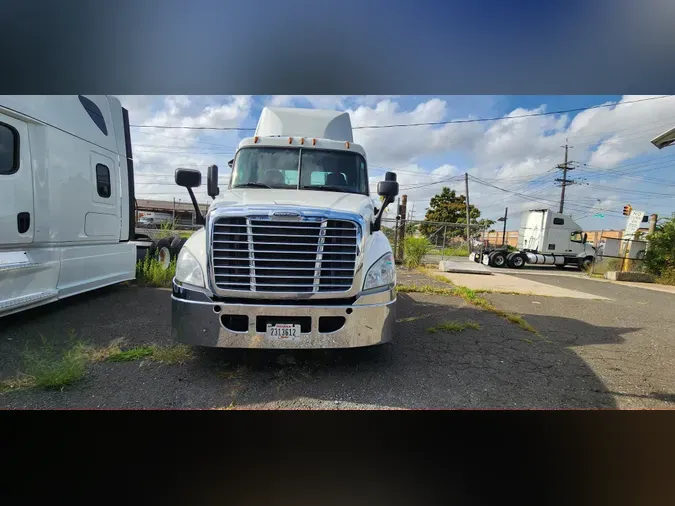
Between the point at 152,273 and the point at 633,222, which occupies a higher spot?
the point at 633,222

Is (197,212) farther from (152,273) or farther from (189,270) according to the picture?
(152,273)

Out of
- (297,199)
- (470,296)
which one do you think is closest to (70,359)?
(297,199)

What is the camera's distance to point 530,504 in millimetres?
1438

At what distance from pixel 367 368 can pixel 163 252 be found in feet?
5.86

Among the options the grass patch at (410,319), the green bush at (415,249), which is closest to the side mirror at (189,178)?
the green bush at (415,249)

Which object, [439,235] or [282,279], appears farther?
[439,235]

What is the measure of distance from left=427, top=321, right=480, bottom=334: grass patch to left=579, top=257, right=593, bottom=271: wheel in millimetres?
1330

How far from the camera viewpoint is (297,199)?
80.0 inches

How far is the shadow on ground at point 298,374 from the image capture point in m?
1.78

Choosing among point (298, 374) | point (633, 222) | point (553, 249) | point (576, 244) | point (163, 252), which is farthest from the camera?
point (553, 249)

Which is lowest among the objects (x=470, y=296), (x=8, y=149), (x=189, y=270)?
(x=470, y=296)

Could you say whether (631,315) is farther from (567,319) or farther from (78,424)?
Result: (78,424)

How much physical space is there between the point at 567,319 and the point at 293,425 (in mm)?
2622
